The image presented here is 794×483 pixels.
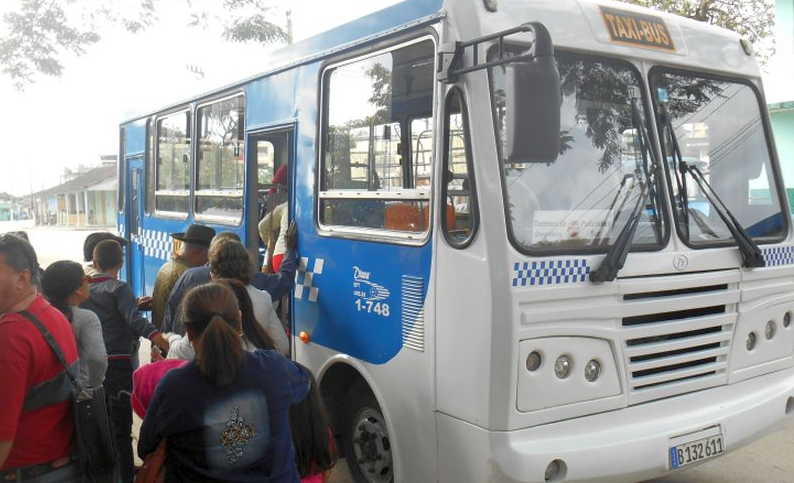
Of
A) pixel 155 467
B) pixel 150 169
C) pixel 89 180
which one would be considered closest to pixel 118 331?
pixel 155 467

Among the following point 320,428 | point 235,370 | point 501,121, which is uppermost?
point 501,121

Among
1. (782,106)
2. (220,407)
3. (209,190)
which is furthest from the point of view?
(782,106)

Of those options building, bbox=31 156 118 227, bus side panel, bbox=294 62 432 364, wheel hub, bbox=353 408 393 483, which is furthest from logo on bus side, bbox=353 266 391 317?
building, bbox=31 156 118 227

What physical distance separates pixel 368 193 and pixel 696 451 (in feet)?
7.03

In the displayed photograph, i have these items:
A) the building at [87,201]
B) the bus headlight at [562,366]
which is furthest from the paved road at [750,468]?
the building at [87,201]

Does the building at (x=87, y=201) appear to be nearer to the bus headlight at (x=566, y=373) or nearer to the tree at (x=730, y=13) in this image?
the tree at (x=730, y=13)

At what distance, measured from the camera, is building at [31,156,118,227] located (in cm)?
5312

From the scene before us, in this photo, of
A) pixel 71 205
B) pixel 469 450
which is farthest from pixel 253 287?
pixel 71 205

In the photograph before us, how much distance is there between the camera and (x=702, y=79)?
14.2 feet

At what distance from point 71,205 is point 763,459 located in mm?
60030

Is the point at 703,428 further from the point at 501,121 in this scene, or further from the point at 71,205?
the point at 71,205

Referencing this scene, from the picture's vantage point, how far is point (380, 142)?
4.20 meters

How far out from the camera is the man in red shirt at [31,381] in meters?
2.47

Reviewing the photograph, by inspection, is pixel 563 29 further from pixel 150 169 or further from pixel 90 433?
pixel 150 169
